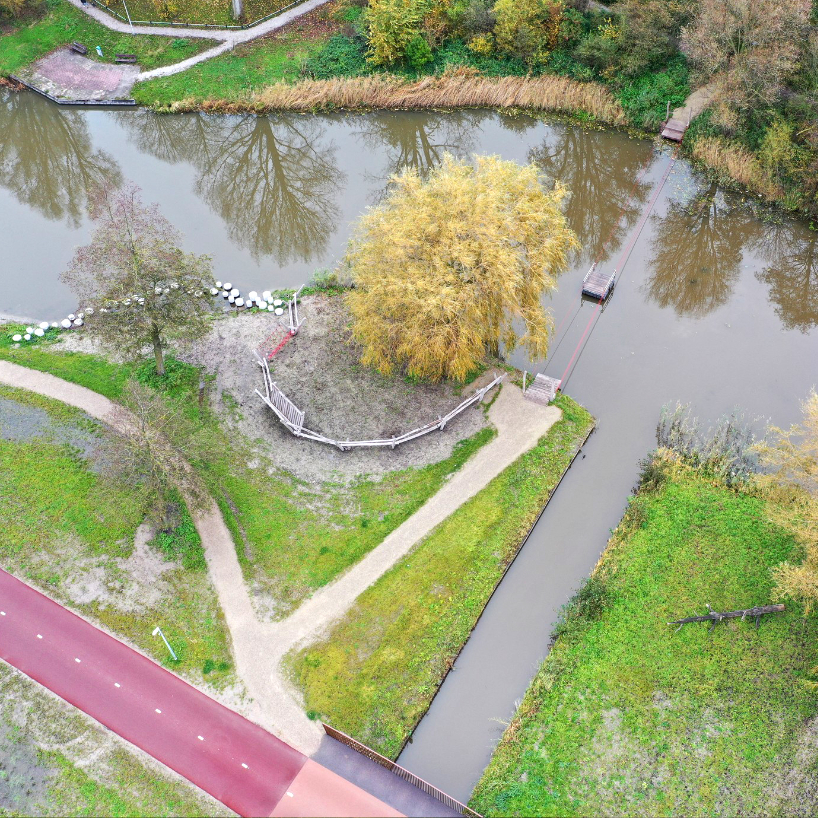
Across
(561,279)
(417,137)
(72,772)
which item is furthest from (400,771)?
(417,137)

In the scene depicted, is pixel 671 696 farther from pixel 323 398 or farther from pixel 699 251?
pixel 699 251

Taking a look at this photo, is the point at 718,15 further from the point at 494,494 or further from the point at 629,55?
the point at 494,494

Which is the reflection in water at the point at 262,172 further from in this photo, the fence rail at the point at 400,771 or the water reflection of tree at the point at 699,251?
the fence rail at the point at 400,771

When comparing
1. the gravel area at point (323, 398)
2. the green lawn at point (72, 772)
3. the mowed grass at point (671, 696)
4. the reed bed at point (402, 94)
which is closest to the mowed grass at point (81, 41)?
the reed bed at point (402, 94)

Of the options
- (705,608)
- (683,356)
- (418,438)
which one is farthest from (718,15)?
(705,608)

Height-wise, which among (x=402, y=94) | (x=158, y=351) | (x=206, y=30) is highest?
(x=206, y=30)

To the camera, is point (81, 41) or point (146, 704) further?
point (81, 41)
